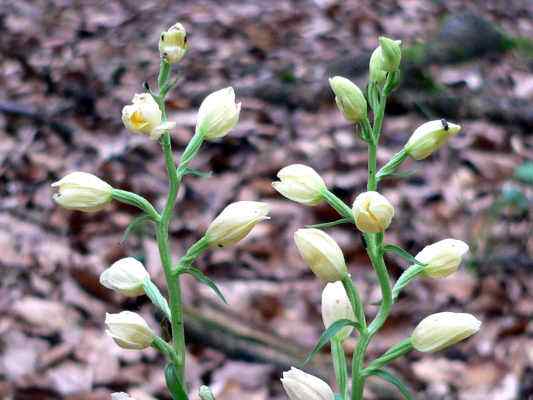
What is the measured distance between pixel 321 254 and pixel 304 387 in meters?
0.19

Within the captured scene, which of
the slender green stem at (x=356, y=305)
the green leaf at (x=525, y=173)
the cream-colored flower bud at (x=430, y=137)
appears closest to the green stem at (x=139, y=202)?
the slender green stem at (x=356, y=305)

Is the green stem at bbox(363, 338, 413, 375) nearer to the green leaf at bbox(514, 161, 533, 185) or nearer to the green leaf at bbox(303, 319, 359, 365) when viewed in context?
the green leaf at bbox(303, 319, 359, 365)

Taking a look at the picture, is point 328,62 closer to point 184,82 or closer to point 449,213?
point 184,82

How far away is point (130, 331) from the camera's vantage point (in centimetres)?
106

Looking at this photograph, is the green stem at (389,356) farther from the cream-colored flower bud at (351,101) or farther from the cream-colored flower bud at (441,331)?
the cream-colored flower bud at (351,101)

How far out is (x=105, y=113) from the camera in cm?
436

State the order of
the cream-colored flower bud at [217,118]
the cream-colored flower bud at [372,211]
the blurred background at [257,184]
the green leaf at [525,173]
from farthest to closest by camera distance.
→ the green leaf at [525,173]
the blurred background at [257,184]
the cream-colored flower bud at [217,118]
the cream-colored flower bud at [372,211]

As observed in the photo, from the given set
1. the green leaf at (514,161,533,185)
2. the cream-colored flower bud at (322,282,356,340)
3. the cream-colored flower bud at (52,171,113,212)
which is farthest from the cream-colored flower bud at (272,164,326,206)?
the green leaf at (514,161,533,185)

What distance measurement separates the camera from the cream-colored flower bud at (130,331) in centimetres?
105

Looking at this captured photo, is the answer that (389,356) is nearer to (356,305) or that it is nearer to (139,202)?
(356,305)

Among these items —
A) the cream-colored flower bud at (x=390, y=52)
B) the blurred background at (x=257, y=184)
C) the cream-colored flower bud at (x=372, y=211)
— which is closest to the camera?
the cream-colored flower bud at (x=372, y=211)

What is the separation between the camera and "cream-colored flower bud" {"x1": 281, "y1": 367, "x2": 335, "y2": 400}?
101cm

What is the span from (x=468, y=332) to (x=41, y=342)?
1.85 metres

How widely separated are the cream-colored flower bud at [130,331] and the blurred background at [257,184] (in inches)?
4.5
